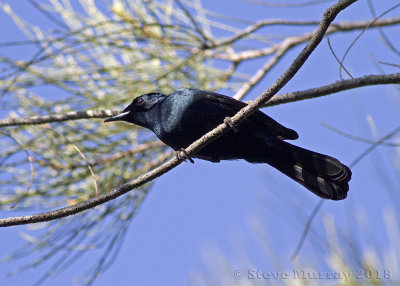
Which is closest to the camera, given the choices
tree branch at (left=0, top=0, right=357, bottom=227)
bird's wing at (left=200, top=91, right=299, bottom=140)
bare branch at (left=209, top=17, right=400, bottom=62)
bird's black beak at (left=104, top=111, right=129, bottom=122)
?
tree branch at (left=0, top=0, right=357, bottom=227)

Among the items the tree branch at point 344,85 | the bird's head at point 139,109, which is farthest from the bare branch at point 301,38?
the tree branch at point 344,85

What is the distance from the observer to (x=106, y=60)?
347 centimetres

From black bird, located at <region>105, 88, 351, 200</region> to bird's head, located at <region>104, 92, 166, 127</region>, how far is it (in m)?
0.13

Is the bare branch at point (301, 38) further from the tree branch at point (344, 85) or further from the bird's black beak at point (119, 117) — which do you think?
the tree branch at point (344, 85)

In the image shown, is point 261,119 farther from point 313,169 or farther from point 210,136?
point 210,136

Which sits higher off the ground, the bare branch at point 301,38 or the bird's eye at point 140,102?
the bare branch at point 301,38

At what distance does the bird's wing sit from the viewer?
2889 millimetres

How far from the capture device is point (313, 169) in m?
2.98

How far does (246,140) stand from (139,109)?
1.93ft

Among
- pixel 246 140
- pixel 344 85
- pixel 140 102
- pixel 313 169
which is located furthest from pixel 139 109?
pixel 344 85

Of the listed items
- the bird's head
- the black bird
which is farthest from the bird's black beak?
the black bird

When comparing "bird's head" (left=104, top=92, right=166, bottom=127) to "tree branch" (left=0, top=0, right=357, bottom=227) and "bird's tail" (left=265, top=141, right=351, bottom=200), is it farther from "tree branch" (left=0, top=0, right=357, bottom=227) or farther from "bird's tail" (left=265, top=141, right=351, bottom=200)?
"tree branch" (left=0, top=0, right=357, bottom=227)

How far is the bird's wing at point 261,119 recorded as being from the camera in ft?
9.48

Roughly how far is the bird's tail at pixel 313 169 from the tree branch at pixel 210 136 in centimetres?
75
